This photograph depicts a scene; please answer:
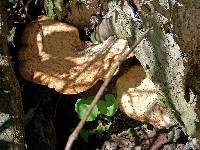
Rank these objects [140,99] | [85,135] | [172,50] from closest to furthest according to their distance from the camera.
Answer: [172,50] → [140,99] → [85,135]

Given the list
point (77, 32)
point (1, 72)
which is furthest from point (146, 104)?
point (1, 72)

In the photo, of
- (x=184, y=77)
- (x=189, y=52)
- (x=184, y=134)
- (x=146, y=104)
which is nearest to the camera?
(x=189, y=52)

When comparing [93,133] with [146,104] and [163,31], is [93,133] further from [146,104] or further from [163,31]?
[163,31]

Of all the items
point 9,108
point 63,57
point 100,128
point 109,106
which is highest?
point 63,57

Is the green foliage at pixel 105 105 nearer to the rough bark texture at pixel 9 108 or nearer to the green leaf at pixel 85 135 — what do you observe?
the green leaf at pixel 85 135

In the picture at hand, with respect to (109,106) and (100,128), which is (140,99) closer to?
(109,106)

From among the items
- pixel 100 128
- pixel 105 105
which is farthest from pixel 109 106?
pixel 100 128

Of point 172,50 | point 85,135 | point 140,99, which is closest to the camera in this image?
point 172,50
